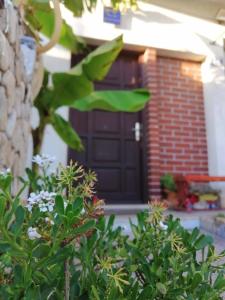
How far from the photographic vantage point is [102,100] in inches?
97.9

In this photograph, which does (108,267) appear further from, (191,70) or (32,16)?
(191,70)

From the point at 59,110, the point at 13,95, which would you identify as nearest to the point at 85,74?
the point at 13,95

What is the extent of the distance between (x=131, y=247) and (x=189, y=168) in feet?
11.0

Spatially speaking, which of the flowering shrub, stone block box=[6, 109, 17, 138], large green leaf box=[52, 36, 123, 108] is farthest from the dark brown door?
the flowering shrub

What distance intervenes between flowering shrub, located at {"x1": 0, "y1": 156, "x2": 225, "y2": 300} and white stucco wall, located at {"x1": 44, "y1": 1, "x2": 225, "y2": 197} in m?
3.42

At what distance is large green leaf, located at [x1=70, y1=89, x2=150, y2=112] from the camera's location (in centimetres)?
254

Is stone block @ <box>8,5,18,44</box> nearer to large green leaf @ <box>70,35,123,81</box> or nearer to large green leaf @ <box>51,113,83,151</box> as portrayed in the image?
large green leaf @ <box>70,35,123,81</box>

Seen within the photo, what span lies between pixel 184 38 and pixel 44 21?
248cm

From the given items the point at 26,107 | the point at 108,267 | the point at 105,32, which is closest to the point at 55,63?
the point at 105,32

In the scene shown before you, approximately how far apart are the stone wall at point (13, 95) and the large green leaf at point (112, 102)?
691 mm

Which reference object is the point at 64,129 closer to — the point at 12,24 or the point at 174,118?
the point at 12,24

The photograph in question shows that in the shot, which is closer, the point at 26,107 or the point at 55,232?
the point at 55,232

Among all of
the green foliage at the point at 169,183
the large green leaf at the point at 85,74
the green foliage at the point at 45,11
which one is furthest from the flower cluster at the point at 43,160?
the green foliage at the point at 169,183

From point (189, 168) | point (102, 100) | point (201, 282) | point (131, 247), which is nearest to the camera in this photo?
point (201, 282)
